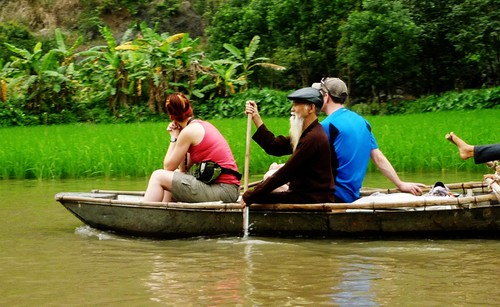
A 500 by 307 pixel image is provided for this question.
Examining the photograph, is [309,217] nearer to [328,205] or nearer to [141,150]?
[328,205]

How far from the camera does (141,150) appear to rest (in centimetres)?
1402

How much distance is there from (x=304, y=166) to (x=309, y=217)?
0.43 m

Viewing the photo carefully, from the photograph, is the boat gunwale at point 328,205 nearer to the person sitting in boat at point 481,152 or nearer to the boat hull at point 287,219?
the boat hull at point 287,219

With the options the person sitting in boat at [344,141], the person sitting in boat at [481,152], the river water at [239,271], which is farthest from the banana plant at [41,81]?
the person sitting in boat at [481,152]

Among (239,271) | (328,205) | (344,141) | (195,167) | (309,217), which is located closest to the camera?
(239,271)

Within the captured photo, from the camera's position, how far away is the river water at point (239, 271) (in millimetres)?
5426

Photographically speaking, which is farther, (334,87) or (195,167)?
(195,167)

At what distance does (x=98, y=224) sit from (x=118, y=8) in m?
27.7

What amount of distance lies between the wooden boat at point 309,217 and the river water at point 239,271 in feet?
0.31

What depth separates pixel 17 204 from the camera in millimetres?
10188

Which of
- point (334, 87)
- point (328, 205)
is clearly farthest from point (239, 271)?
point (334, 87)

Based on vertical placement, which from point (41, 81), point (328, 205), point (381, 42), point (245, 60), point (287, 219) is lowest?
point (287, 219)

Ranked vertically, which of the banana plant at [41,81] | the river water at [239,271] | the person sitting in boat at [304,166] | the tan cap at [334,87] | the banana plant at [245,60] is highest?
the banana plant at [245,60]

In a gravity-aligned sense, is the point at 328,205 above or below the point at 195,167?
below
